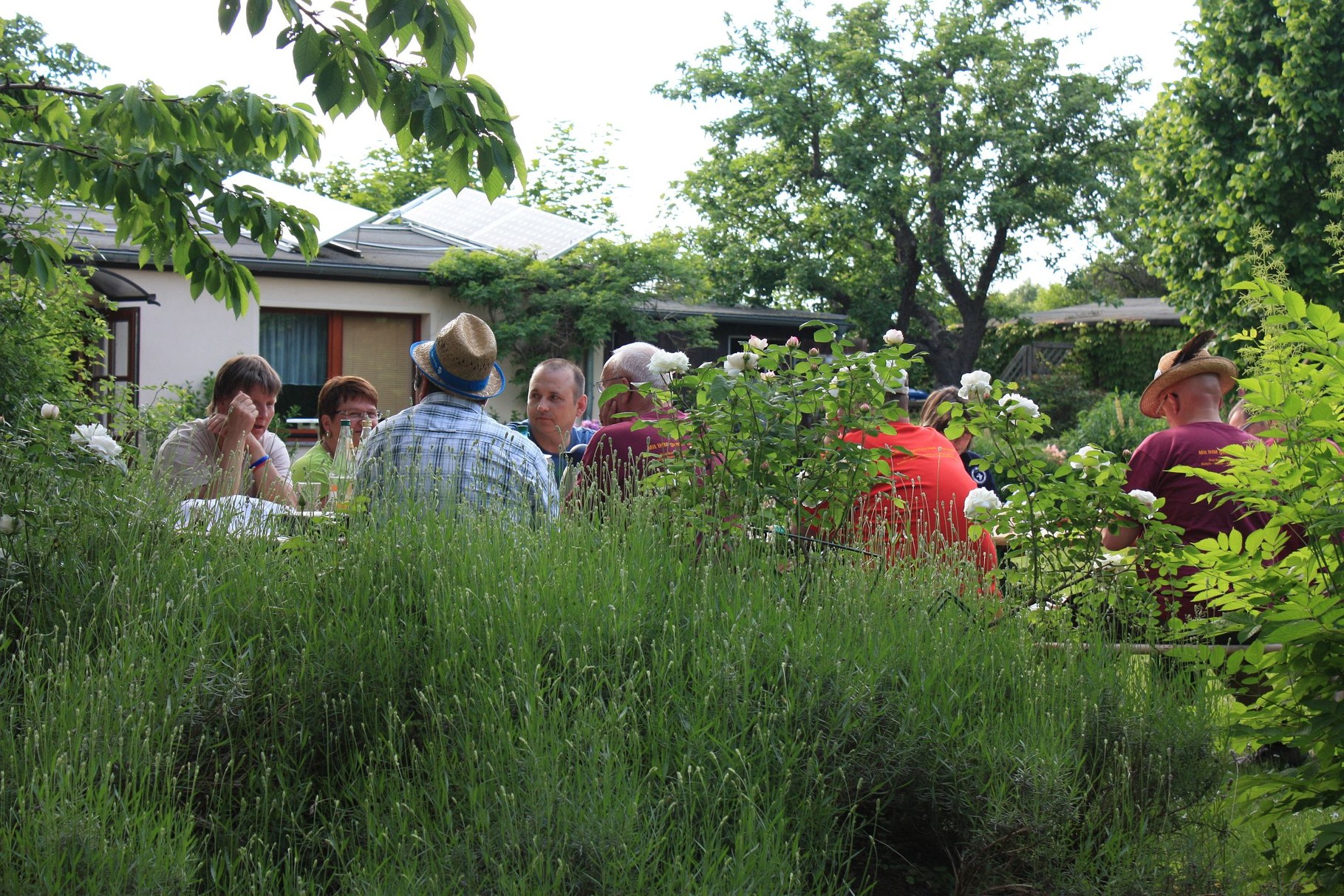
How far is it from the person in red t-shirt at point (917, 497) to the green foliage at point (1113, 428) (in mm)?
12795

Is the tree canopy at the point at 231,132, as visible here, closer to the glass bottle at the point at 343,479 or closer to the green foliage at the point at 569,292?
the glass bottle at the point at 343,479

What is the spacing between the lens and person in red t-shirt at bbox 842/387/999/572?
3.82 meters

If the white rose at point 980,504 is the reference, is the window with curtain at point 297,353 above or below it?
above

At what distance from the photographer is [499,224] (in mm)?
21797

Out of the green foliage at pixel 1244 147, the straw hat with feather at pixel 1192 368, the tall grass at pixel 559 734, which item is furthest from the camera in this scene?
the green foliage at pixel 1244 147

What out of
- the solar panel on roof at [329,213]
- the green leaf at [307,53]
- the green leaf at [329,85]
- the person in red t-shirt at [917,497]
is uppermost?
the solar panel on roof at [329,213]

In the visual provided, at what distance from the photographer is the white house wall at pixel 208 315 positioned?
1578cm

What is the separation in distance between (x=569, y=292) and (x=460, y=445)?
15113 mm

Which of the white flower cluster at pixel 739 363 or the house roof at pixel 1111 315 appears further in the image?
the house roof at pixel 1111 315

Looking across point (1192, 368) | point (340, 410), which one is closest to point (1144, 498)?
point (1192, 368)

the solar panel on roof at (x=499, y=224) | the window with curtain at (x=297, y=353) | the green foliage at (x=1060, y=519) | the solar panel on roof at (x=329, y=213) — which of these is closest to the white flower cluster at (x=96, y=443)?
the green foliage at (x=1060, y=519)

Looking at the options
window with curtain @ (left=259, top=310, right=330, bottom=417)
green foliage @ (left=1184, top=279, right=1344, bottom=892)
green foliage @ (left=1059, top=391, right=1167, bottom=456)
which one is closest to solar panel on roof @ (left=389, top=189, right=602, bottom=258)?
window with curtain @ (left=259, top=310, right=330, bottom=417)

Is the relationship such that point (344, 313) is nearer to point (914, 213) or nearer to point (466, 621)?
point (466, 621)

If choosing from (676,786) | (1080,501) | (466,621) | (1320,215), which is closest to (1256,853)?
(1080,501)
